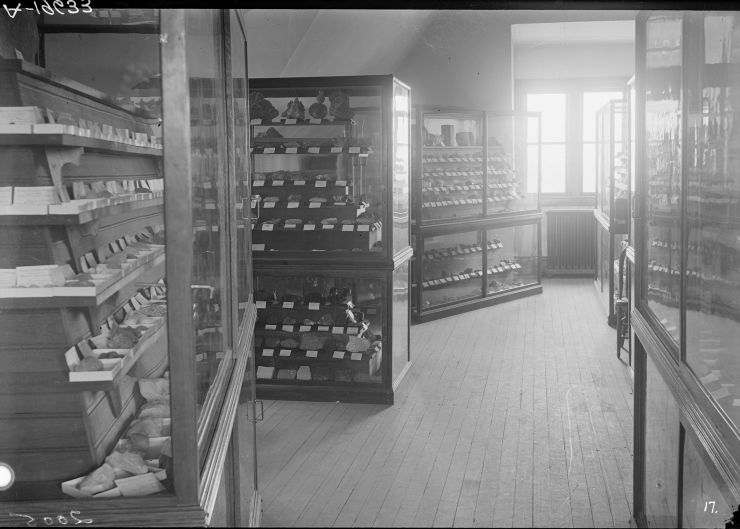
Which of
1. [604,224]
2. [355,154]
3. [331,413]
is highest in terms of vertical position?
[355,154]

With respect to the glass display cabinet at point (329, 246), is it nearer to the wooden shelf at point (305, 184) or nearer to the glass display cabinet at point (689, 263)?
the wooden shelf at point (305, 184)

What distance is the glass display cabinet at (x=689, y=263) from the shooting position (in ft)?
7.49

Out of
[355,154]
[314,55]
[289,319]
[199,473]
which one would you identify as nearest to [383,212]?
[355,154]

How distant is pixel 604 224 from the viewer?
A: 9.46 meters

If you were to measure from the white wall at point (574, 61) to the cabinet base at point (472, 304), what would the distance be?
11.0 ft

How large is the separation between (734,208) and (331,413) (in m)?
4.06

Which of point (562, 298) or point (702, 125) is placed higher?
point (702, 125)

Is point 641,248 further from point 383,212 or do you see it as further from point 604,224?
point 604,224

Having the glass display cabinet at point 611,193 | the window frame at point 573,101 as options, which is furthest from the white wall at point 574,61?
the glass display cabinet at point 611,193

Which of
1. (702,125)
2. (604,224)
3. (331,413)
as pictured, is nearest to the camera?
(702,125)

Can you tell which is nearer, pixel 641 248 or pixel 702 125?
pixel 702 125

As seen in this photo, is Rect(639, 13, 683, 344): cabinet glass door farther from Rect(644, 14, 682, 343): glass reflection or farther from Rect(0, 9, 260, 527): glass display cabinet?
Rect(0, 9, 260, 527): glass display cabinet

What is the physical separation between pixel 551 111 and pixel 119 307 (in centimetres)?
1073

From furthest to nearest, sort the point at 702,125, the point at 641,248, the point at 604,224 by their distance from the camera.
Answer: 1. the point at 604,224
2. the point at 641,248
3. the point at 702,125
